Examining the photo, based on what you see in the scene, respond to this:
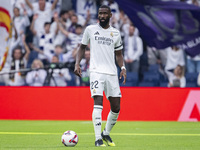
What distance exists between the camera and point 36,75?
17.3 meters

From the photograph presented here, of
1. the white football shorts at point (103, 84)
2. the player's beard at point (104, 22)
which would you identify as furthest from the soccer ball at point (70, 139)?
the player's beard at point (104, 22)

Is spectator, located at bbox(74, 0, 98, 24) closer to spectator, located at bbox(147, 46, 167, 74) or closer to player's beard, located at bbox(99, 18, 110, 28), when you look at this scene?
spectator, located at bbox(147, 46, 167, 74)

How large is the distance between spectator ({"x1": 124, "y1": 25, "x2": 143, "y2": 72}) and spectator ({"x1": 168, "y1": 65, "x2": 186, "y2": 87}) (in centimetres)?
130

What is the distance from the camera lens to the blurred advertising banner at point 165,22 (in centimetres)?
1681

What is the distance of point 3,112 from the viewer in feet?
52.9

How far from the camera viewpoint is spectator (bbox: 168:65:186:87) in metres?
17.0

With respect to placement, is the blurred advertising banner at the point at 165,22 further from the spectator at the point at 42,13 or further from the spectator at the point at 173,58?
the spectator at the point at 42,13

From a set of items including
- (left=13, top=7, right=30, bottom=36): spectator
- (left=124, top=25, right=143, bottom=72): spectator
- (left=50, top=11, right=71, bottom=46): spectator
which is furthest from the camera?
(left=13, top=7, right=30, bottom=36): spectator

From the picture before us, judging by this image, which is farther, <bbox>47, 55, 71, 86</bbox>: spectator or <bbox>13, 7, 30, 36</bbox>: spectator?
<bbox>13, 7, 30, 36</bbox>: spectator

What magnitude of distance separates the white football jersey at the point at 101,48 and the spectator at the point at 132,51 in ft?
30.8

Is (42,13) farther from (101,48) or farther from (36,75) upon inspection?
(101,48)

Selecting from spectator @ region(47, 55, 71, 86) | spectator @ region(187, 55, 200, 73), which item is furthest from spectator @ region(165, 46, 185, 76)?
spectator @ region(47, 55, 71, 86)

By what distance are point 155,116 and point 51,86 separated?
3626 millimetres

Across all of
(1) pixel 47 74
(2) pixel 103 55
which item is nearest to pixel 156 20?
(1) pixel 47 74
